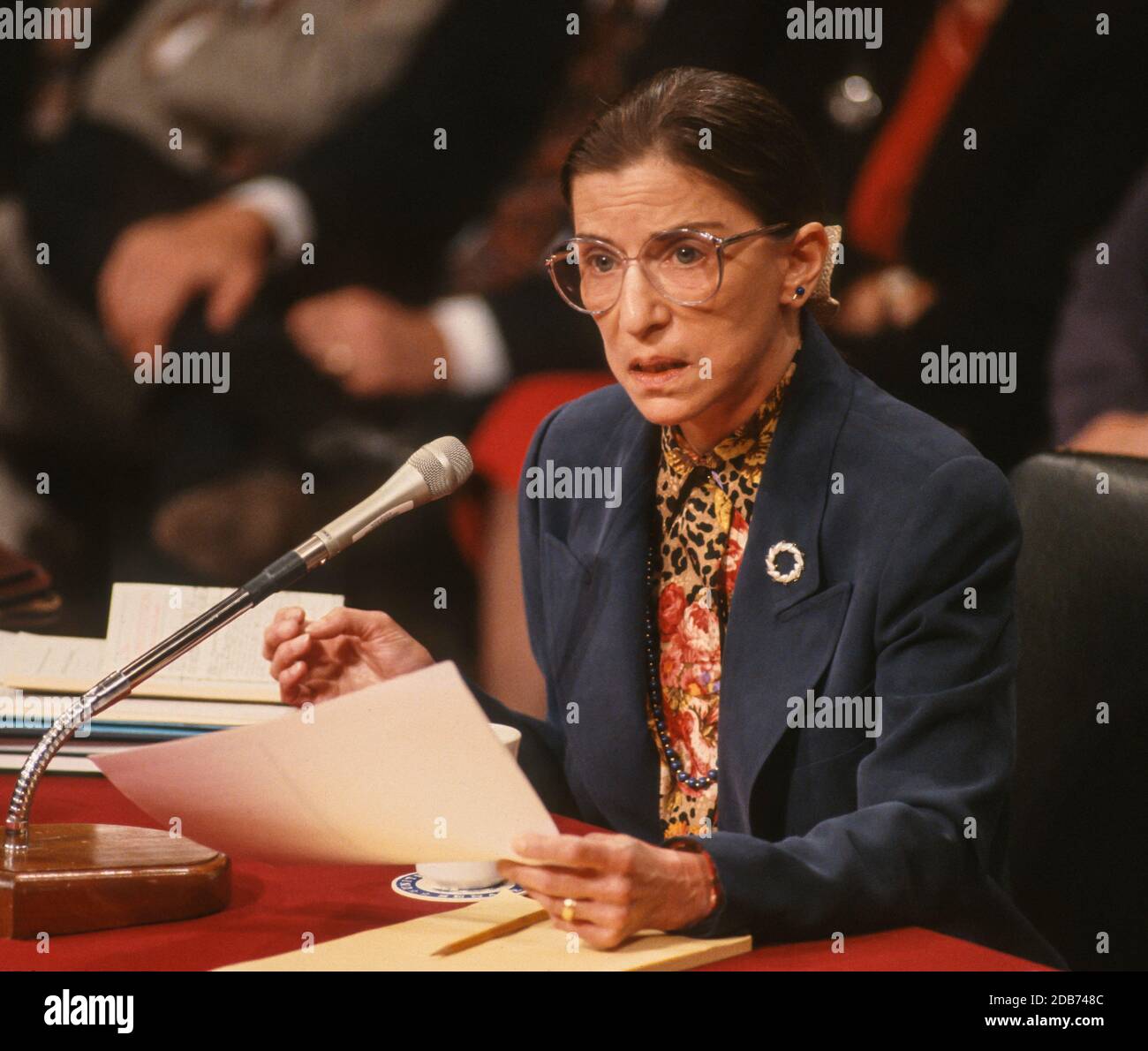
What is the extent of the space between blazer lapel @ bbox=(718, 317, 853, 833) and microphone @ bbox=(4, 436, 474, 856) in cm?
37

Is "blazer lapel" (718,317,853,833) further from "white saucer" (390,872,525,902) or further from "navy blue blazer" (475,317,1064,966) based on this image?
"white saucer" (390,872,525,902)

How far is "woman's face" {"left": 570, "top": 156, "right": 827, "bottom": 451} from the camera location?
55.6 inches

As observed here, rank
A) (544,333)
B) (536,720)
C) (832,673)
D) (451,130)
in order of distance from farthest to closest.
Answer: (451,130) → (544,333) → (536,720) → (832,673)

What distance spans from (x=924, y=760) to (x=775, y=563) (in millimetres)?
269

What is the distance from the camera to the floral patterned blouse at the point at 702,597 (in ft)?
5.01

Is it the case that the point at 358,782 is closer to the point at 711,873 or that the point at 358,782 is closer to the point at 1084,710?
the point at 711,873

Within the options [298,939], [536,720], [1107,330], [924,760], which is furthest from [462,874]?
[1107,330]

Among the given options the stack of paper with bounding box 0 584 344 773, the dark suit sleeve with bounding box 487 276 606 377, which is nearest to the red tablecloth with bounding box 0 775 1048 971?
the stack of paper with bounding box 0 584 344 773

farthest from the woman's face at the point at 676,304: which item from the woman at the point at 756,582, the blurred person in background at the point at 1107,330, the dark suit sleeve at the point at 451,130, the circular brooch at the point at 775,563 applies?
the dark suit sleeve at the point at 451,130

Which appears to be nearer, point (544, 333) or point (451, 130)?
point (544, 333)

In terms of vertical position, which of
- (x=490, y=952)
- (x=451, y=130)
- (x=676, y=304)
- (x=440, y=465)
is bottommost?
(x=490, y=952)

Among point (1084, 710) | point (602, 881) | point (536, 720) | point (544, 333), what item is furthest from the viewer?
point (544, 333)

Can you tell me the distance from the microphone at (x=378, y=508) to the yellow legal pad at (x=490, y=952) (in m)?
0.27

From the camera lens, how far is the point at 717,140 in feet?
4.64
